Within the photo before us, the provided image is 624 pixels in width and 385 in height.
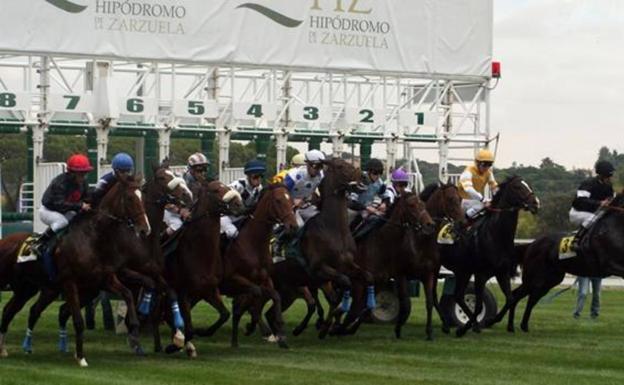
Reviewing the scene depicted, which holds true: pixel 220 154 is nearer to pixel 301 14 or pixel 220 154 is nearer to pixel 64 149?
pixel 301 14

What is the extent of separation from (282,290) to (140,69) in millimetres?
22090

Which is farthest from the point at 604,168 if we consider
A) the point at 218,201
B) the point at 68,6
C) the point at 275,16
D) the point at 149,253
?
the point at 275,16

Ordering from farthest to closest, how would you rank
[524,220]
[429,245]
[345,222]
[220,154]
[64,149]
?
[64,149] < [524,220] < [220,154] < [429,245] < [345,222]

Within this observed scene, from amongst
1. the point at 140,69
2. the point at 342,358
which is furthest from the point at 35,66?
the point at 342,358

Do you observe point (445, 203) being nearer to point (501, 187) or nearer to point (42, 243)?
point (501, 187)

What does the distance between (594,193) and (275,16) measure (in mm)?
22428

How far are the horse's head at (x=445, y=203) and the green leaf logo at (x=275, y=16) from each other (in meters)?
22.0

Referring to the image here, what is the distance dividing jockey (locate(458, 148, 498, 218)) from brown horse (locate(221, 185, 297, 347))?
3743 millimetres

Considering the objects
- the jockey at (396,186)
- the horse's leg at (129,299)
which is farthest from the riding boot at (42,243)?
the jockey at (396,186)

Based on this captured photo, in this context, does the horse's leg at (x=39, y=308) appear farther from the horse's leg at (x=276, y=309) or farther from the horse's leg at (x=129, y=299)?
the horse's leg at (x=276, y=309)

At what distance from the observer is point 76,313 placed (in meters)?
14.8

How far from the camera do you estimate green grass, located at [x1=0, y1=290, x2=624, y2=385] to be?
13.5 m

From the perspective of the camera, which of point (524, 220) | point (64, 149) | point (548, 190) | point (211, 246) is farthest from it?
point (548, 190)

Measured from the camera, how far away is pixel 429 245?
58.7 feet
